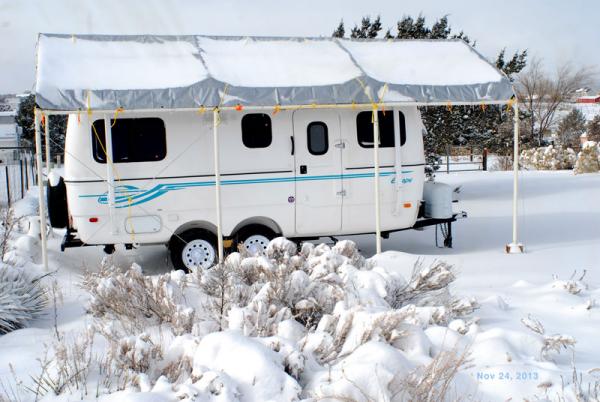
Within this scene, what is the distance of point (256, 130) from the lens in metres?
9.66

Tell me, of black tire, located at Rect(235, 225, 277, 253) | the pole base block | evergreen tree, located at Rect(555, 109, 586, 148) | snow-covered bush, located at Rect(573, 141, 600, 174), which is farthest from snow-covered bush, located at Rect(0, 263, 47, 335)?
evergreen tree, located at Rect(555, 109, 586, 148)

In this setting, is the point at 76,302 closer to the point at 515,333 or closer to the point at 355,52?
the point at 515,333

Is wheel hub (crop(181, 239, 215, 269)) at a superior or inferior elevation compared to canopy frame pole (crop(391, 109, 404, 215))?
Answer: inferior

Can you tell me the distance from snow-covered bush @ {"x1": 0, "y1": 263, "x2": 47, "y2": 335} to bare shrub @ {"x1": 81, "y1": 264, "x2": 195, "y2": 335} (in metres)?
0.63

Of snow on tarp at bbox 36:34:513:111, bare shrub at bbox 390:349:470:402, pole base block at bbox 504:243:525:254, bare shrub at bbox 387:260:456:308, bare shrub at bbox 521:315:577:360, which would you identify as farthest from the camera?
pole base block at bbox 504:243:525:254

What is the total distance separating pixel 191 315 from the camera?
4969mm

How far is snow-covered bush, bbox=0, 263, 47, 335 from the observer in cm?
559

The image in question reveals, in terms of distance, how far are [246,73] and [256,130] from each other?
84cm

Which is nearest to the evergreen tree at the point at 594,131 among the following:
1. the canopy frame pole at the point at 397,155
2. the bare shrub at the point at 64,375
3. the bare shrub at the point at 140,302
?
the canopy frame pole at the point at 397,155

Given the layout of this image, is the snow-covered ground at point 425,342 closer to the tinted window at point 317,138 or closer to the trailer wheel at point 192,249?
the trailer wheel at point 192,249

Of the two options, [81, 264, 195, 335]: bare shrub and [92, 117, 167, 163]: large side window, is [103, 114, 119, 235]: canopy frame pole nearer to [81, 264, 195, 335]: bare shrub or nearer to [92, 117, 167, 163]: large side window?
[92, 117, 167, 163]: large side window

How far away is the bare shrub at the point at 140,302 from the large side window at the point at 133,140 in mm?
3748

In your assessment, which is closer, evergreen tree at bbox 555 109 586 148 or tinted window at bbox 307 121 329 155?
tinted window at bbox 307 121 329 155

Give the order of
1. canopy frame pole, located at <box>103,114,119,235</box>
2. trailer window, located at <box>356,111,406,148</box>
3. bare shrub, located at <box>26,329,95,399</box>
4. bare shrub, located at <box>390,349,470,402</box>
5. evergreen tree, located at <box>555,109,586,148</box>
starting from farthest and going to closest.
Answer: evergreen tree, located at <box>555,109,586,148</box> < trailer window, located at <box>356,111,406,148</box> < canopy frame pole, located at <box>103,114,119,235</box> < bare shrub, located at <box>26,329,95,399</box> < bare shrub, located at <box>390,349,470,402</box>
